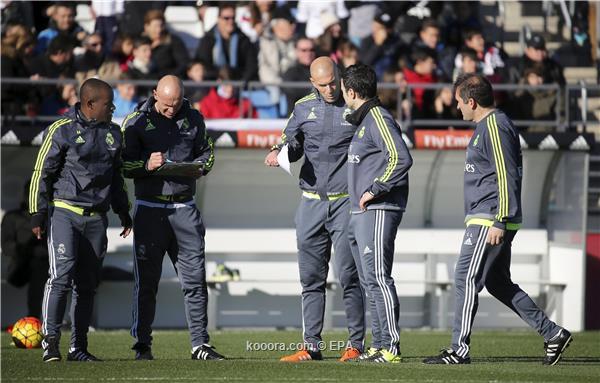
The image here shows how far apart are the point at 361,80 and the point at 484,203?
4.35 ft

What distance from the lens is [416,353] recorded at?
11.8 metres

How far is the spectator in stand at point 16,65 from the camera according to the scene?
16062mm

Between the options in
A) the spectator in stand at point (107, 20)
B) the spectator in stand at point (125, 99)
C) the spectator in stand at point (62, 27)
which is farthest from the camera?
the spectator in stand at point (107, 20)

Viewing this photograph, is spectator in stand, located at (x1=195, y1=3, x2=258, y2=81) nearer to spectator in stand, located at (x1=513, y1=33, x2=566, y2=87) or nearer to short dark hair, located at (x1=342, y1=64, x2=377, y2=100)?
spectator in stand, located at (x1=513, y1=33, x2=566, y2=87)

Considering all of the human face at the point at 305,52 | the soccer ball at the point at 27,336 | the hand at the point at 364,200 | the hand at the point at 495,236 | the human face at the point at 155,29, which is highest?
the human face at the point at 155,29

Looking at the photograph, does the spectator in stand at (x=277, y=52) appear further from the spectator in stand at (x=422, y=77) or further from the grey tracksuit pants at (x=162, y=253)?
the grey tracksuit pants at (x=162, y=253)

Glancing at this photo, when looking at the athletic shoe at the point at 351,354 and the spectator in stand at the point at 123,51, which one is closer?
the athletic shoe at the point at 351,354

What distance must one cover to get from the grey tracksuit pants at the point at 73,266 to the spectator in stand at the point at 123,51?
747cm

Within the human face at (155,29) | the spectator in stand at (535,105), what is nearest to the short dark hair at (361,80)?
the spectator in stand at (535,105)

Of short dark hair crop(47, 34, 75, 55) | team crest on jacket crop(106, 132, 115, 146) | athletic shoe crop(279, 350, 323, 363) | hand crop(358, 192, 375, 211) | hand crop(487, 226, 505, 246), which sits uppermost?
short dark hair crop(47, 34, 75, 55)

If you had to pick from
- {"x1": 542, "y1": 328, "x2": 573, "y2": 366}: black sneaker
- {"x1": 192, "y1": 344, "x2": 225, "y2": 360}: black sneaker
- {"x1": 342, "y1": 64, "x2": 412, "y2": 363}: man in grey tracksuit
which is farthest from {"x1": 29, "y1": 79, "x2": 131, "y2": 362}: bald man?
{"x1": 542, "y1": 328, "x2": 573, "y2": 366}: black sneaker

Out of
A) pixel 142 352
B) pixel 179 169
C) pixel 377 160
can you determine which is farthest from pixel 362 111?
pixel 142 352

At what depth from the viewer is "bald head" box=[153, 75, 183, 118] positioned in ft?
33.1

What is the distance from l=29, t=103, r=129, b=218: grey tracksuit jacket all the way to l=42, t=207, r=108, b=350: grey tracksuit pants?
141mm
